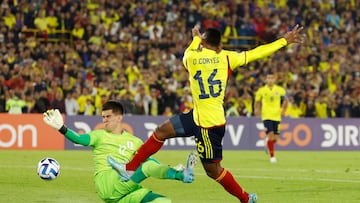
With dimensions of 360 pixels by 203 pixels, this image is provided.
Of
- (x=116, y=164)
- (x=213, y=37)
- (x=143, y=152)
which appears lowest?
(x=143, y=152)

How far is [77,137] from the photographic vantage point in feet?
33.2

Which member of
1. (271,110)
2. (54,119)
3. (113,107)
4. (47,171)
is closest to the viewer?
(54,119)

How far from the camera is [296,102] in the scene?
107 feet

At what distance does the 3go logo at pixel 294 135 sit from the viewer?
100 feet

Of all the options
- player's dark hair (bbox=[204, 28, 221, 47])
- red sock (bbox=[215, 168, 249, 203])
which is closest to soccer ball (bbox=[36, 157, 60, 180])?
red sock (bbox=[215, 168, 249, 203])

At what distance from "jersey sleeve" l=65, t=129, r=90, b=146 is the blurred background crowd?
56.6ft

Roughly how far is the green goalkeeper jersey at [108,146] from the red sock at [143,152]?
0.79ft

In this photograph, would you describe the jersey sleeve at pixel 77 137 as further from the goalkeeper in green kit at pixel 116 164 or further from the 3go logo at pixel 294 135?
the 3go logo at pixel 294 135

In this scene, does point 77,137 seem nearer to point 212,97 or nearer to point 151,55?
point 212,97

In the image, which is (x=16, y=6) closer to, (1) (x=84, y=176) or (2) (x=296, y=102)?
(2) (x=296, y=102)

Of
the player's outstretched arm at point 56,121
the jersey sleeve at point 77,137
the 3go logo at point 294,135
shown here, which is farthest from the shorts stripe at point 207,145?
the 3go logo at point 294,135

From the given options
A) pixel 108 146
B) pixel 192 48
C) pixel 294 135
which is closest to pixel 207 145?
pixel 192 48

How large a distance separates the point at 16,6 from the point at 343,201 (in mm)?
19975

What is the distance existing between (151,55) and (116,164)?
73.6 ft
